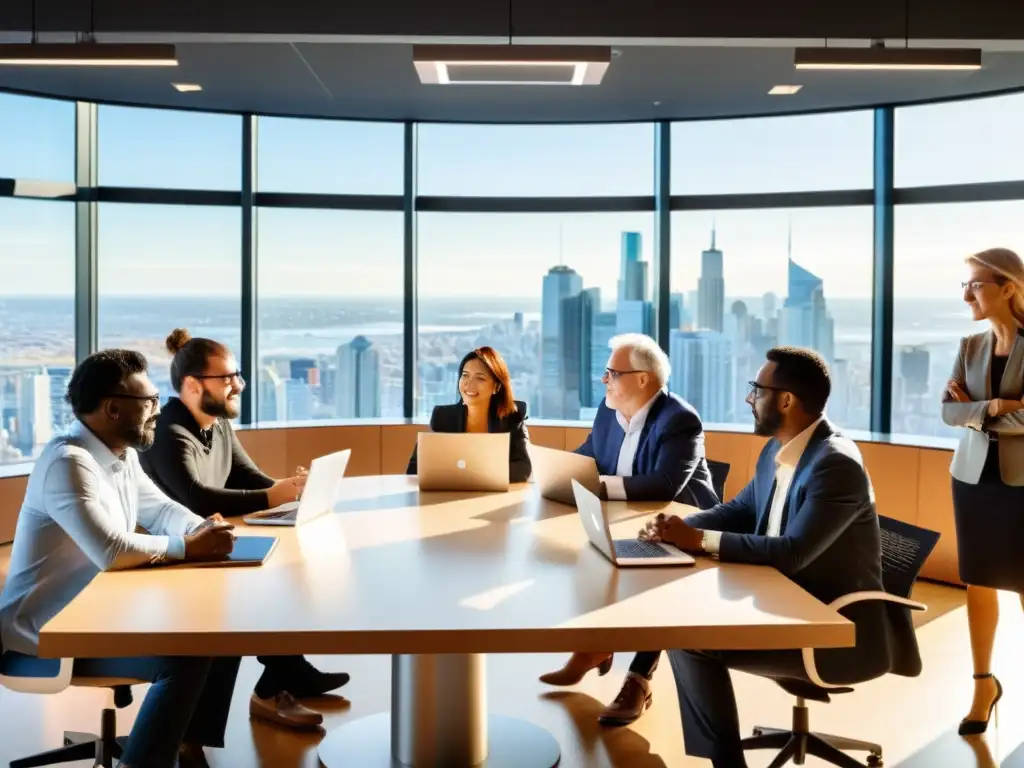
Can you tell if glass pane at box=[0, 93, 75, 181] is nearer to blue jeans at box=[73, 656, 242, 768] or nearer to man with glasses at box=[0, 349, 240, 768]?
man with glasses at box=[0, 349, 240, 768]

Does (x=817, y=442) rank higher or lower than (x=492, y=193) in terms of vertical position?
lower

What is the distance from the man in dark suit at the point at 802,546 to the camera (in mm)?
2695

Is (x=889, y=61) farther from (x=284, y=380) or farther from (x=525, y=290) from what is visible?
(x=284, y=380)

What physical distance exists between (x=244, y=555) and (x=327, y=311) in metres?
4.98

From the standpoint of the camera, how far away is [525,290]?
25.0ft

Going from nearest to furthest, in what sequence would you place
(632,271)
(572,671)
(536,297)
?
1. (572,671)
2. (632,271)
3. (536,297)

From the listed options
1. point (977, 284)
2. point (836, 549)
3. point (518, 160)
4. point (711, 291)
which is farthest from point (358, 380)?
point (836, 549)

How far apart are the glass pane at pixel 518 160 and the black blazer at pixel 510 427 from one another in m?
3.26

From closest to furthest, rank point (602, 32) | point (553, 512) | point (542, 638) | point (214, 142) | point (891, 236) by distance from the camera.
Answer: point (542, 638) → point (553, 512) → point (602, 32) → point (891, 236) → point (214, 142)

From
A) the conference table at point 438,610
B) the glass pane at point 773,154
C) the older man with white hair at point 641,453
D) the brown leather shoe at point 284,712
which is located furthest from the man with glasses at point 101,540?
the glass pane at point 773,154

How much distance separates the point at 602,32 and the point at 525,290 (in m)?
2.53

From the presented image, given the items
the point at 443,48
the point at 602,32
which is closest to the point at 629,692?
the point at 443,48

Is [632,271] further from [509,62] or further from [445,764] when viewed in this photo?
[445,764]

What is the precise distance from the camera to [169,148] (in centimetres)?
719
